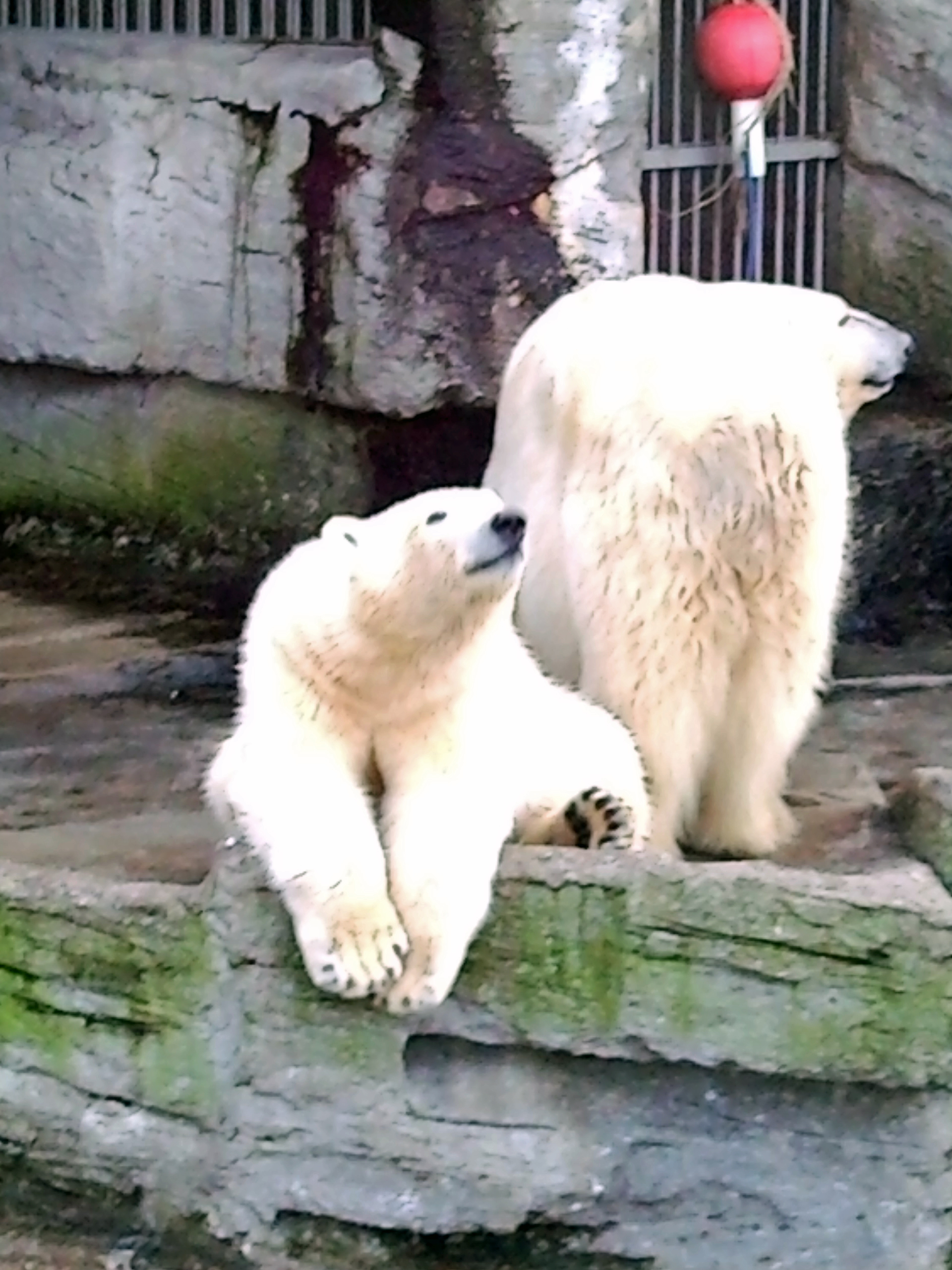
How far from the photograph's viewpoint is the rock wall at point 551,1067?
118 inches

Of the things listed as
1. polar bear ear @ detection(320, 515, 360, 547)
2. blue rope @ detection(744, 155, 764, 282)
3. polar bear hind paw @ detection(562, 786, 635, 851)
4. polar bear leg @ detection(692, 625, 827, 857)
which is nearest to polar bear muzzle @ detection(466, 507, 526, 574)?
polar bear ear @ detection(320, 515, 360, 547)

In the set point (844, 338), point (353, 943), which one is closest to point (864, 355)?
point (844, 338)

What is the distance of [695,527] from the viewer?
10.6 ft

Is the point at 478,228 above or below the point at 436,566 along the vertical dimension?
above

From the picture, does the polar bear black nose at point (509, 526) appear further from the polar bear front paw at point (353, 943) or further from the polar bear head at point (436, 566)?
the polar bear front paw at point (353, 943)

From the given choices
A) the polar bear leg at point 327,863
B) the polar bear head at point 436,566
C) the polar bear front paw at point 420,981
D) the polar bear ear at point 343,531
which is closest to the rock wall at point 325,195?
the polar bear ear at point 343,531

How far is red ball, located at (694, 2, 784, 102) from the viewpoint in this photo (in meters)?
4.89

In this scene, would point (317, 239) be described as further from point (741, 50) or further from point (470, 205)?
point (741, 50)

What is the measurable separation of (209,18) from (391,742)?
2800 millimetres

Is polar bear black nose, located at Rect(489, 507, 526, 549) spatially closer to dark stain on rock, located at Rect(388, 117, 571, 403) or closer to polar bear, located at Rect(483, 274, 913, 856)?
polar bear, located at Rect(483, 274, 913, 856)

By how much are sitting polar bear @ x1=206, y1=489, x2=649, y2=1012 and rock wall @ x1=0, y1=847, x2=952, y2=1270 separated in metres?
0.16

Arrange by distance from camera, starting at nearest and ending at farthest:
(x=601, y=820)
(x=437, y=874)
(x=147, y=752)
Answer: (x=437, y=874), (x=601, y=820), (x=147, y=752)

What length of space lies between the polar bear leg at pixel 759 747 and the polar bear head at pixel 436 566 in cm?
62

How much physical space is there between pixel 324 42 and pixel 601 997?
269cm
